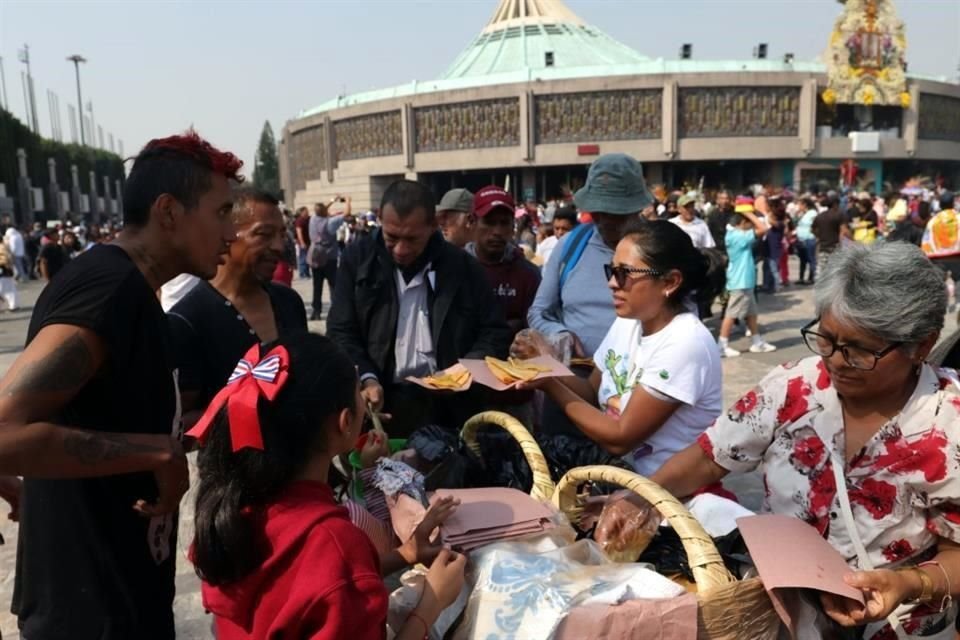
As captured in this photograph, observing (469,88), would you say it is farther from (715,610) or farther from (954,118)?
(715,610)

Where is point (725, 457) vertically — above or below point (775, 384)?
below

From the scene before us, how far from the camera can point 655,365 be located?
2.29m

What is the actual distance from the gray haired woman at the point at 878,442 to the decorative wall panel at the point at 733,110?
132 ft

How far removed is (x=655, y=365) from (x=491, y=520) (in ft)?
2.87

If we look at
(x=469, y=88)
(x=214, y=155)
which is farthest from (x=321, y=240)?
(x=469, y=88)

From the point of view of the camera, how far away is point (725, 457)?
192 cm

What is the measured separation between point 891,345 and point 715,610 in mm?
719

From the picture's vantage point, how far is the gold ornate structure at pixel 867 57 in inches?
1596

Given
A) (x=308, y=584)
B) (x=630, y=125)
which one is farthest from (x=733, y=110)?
(x=308, y=584)

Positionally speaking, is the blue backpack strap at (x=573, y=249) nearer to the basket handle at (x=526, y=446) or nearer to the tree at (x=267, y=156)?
the basket handle at (x=526, y=446)

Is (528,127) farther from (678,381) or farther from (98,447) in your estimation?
(98,447)

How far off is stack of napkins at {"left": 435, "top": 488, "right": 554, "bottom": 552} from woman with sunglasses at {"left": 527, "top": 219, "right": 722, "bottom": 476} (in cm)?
58

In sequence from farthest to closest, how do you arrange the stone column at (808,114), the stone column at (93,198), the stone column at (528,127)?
1. the stone column at (93,198)
2. the stone column at (528,127)
3. the stone column at (808,114)

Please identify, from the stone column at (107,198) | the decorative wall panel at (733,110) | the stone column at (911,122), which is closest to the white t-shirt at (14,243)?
the decorative wall panel at (733,110)
